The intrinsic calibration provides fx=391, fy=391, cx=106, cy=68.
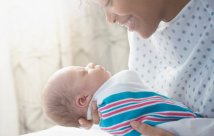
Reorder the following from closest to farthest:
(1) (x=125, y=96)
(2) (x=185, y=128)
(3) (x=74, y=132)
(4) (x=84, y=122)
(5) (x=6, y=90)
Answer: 1. (2) (x=185, y=128)
2. (1) (x=125, y=96)
3. (4) (x=84, y=122)
4. (3) (x=74, y=132)
5. (5) (x=6, y=90)

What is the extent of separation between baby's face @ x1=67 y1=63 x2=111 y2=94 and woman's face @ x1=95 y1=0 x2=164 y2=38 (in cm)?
A: 20

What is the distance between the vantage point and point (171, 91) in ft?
4.43

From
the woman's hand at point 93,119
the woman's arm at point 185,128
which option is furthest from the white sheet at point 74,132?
the woman's arm at point 185,128

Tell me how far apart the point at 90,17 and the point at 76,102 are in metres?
0.91

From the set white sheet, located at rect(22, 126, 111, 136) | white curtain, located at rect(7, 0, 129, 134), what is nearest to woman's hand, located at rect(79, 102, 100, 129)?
white sheet, located at rect(22, 126, 111, 136)

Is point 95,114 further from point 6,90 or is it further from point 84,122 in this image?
point 6,90

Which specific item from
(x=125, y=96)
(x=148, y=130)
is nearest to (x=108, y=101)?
(x=125, y=96)

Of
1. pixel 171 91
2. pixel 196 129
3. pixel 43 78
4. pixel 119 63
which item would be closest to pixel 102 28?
pixel 119 63

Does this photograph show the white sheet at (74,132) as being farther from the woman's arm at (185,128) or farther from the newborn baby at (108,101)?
the woman's arm at (185,128)

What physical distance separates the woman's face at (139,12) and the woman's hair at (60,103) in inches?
11.4

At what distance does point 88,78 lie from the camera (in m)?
1.33

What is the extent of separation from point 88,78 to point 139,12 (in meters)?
0.28

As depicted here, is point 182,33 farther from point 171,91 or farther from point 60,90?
point 60,90

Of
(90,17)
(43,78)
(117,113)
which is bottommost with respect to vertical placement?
(43,78)
